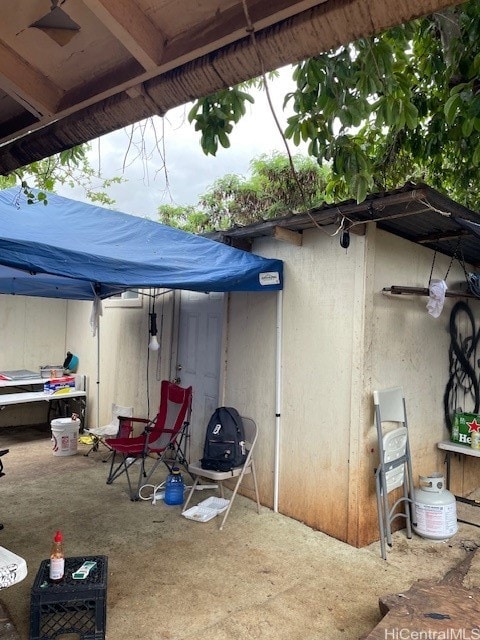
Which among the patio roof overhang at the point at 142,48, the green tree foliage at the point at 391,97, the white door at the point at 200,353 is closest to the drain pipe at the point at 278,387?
the white door at the point at 200,353

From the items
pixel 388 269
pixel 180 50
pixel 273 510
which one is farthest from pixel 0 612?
pixel 388 269

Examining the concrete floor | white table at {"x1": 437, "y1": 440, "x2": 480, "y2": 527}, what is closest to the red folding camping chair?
the concrete floor

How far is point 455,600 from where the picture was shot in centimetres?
232

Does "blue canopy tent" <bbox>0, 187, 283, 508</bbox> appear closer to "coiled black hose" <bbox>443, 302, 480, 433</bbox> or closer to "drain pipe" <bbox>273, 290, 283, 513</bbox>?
"drain pipe" <bbox>273, 290, 283, 513</bbox>

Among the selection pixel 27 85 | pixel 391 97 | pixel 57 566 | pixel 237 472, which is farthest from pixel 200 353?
pixel 27 85

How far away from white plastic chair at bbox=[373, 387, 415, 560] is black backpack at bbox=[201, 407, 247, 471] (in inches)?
49.1

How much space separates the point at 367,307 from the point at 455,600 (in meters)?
2.02

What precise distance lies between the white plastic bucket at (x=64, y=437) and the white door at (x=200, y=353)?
65.8 inches

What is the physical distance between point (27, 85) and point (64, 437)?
5278 mm

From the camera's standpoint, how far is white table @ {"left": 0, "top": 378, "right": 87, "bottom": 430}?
644 cm

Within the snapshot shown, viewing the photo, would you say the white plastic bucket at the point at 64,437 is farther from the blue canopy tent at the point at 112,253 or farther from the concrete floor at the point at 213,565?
the blue canopy tent at the point at 112,253

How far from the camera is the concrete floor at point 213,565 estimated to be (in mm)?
2576

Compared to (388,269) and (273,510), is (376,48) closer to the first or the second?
(388,269)

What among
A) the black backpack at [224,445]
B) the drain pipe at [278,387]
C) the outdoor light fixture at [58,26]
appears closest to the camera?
the outdoor light fixture at [58,26]
